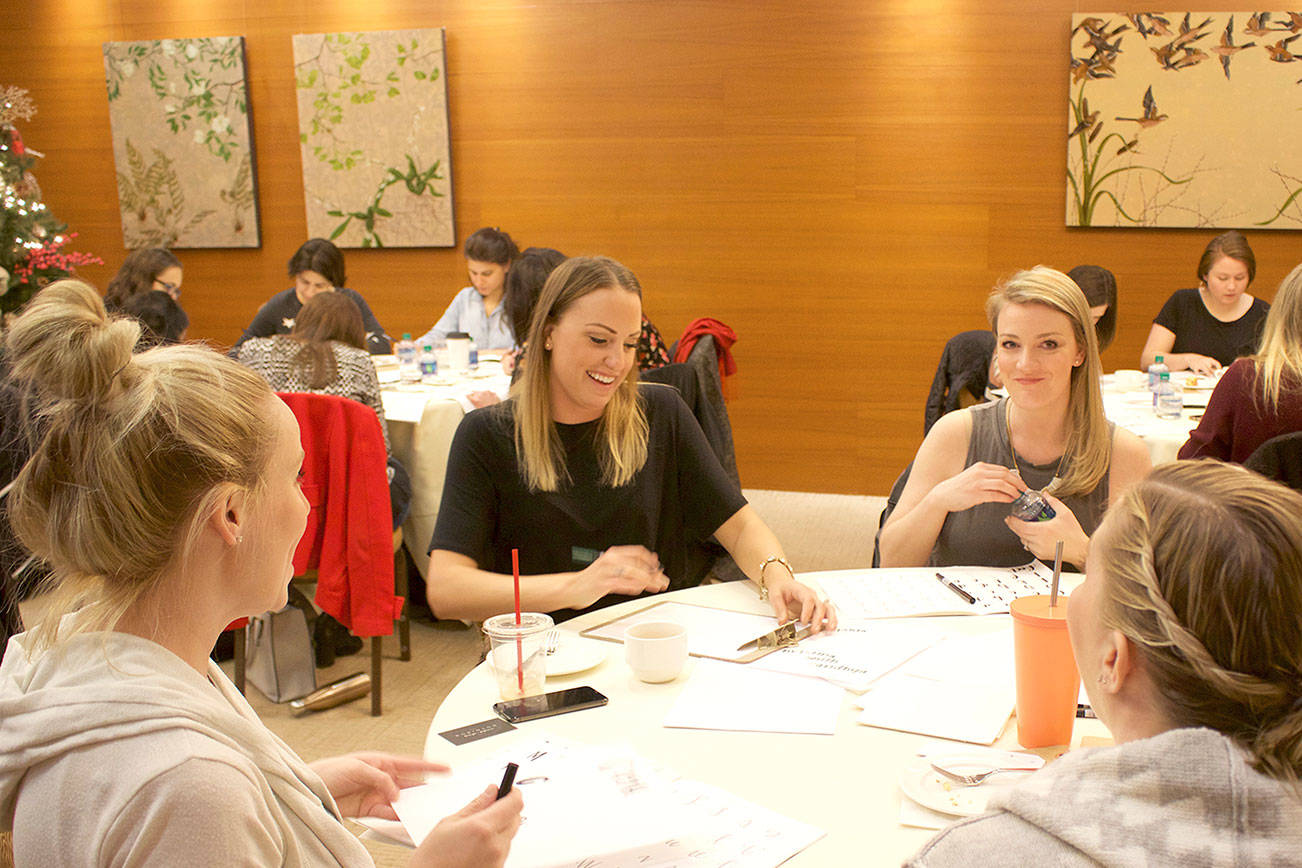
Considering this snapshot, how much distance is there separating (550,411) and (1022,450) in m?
1.06

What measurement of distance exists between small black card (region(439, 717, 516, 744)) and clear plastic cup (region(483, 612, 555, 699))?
0.09m

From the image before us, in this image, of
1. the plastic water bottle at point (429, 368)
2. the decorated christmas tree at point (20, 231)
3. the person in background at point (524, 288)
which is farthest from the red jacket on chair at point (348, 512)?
the decorated christmas tree at point (20, 231)

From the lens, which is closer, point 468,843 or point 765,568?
point 468,843

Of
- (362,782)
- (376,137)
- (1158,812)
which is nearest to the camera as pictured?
(1158,812)

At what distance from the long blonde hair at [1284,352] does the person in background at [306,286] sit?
154 inches

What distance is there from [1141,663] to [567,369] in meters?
1.45

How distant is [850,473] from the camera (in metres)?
5.70

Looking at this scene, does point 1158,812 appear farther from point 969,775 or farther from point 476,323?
point 476,323

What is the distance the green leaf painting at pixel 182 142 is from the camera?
615 cm

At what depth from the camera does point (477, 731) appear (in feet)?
4.47

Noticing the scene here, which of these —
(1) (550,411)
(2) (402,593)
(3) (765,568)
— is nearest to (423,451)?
(2) (402,593)

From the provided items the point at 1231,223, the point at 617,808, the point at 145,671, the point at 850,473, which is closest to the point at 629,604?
the point at 617,808

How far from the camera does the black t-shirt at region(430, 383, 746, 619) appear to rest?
81.3 inches

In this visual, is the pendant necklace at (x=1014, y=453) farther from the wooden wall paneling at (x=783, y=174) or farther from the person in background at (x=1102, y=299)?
the wooden wall paneling at (x=783, y=174)
